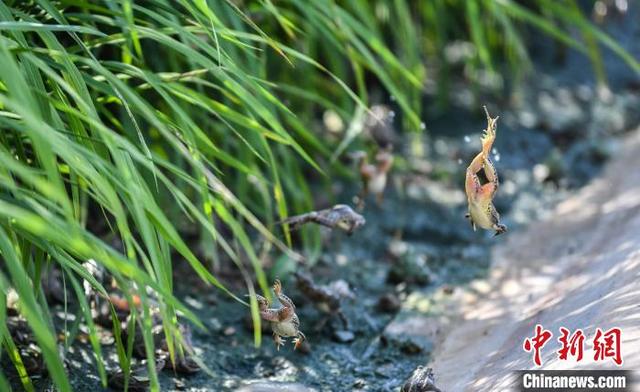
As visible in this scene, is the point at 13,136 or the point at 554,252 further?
the point at 554,252

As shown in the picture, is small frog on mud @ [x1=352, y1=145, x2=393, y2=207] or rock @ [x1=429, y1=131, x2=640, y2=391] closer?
rock @ [x1=429, y1=131, x2=640, y2=391]

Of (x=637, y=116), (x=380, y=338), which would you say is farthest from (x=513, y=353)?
(x=637, y=116)

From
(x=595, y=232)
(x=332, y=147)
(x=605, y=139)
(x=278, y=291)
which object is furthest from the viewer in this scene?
(x=605, y=139)

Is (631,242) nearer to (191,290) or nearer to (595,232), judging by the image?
(595,232)

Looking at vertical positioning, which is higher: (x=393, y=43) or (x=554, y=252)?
(x=393, y=43)

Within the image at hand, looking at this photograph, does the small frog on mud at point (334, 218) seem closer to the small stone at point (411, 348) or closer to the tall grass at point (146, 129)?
the tall grass at point (146, 129)

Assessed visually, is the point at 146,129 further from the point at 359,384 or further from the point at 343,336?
the point at 359,384

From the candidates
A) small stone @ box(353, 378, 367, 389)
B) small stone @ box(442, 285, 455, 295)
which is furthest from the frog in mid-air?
small stone @ box(442, 285, 455, 295)

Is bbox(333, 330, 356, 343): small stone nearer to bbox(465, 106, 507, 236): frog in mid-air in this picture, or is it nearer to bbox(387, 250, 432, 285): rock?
bbox(387, 250, 432, 285): rock
